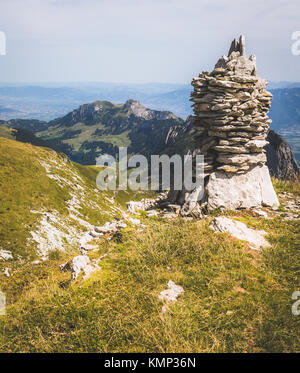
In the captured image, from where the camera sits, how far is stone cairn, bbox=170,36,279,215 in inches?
689

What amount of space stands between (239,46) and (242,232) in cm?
1569

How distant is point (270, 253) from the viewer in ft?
35.2

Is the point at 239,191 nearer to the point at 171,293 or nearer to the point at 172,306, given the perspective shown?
the point at 171,293

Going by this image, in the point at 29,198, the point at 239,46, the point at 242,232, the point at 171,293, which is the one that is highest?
the point at 239,46

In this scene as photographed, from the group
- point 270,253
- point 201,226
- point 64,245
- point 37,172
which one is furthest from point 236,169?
point 37,172

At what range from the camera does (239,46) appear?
1975 cm

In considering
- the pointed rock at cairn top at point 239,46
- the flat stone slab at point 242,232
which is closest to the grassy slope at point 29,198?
the flat stone slab at point 242,232

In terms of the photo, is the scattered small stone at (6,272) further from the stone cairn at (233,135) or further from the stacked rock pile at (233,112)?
the stacked rock pile at (233,112)

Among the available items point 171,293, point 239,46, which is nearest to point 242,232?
point 171,293

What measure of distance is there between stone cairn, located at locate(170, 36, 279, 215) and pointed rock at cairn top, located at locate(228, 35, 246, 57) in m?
0.08

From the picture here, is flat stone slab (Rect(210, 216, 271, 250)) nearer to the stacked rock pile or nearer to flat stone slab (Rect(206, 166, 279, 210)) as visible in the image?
flat stone slab (Rect(206, 166, 279, 210))

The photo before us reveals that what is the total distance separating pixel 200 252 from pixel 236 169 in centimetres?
928

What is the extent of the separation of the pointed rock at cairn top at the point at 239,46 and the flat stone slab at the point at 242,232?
14364mm

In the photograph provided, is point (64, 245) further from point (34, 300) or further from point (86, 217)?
point (34, 300)
